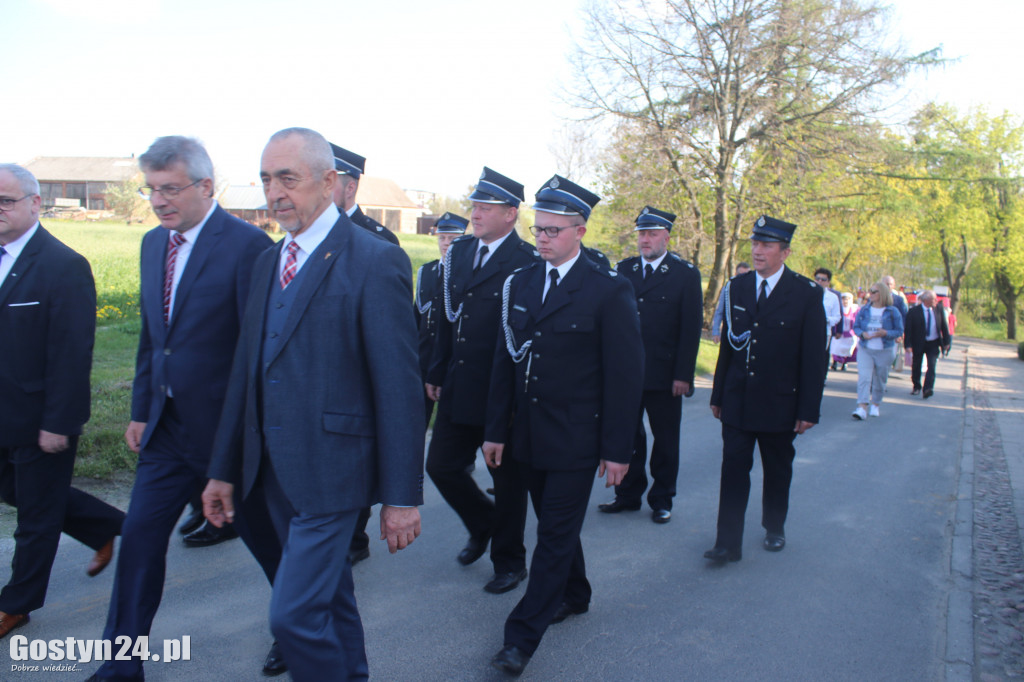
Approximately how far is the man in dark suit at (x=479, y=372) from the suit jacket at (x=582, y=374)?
690mm


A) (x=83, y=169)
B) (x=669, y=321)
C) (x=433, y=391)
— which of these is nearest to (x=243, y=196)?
(x=83, y=169)

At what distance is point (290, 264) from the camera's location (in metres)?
2.74

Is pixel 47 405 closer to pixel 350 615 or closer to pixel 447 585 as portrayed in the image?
pixel 350 615

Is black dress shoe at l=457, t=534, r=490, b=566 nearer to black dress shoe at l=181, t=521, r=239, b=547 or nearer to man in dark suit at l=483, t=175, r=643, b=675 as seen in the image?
man in dark suit at l=483, t=175, r=643, b=675

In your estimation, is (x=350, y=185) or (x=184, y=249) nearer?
(x=184, y=249)

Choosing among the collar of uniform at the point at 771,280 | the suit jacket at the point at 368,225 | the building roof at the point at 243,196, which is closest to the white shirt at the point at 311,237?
the suit jacket at the point at 368,225

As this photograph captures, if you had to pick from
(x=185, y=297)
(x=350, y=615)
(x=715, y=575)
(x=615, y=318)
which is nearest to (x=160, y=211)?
(x=185, y=297)

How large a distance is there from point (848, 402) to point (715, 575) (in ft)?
29.8

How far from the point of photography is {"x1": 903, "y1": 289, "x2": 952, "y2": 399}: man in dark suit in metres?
14.0

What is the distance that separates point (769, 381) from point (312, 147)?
363 centimetres

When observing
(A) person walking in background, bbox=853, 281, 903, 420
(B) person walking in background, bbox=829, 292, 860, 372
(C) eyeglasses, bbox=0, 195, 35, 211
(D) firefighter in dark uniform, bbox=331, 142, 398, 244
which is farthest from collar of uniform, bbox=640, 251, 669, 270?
(B) person walking in background, bbox=829, 292, 860, 372

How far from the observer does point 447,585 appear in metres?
4.56

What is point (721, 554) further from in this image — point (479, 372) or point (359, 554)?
point (359, 554)

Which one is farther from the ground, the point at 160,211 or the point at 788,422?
the point at 160,211
